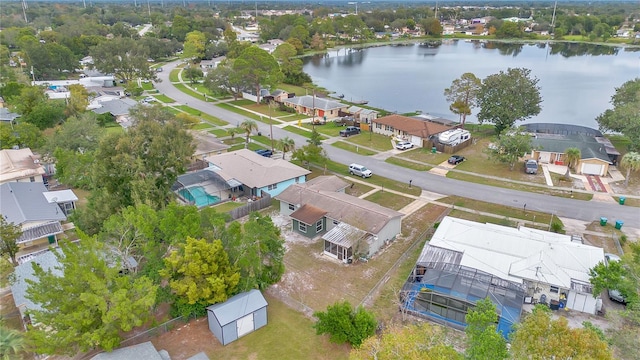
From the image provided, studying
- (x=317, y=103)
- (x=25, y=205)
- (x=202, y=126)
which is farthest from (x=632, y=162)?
(x=25, y=205)

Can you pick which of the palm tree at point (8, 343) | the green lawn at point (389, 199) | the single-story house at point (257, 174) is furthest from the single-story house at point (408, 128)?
the palm tree at point (8, 343)

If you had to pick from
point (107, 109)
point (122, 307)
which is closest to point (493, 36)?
point (107, 109)

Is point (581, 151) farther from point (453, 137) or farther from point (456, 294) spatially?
point (456, 294)

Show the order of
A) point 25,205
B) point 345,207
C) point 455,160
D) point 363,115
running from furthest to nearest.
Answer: point 363,115 → point 455,160 → point 25,205 → point 345,207

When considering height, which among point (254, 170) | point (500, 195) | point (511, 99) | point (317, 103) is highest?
point (511, 99)

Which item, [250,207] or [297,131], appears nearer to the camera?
[250,207]

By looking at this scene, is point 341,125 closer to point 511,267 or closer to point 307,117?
point 307,117

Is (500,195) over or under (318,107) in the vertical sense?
under

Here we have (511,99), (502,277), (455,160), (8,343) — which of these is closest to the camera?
(8,343)
